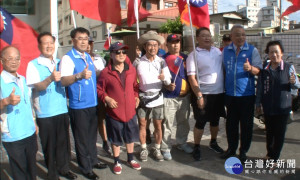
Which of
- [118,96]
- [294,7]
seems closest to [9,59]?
[118,96]

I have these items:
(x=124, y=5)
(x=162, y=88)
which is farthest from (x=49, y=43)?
(x=124, y=5)

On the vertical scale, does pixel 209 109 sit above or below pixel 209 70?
below

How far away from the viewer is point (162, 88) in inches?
166

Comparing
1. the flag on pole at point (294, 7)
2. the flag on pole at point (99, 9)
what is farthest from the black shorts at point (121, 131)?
the flag on pole at point (294, 7)

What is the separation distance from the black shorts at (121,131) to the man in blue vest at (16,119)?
3.54 ft

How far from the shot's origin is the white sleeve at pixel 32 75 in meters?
3.13

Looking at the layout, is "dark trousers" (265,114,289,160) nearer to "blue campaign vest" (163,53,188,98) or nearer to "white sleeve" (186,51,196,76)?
"white sleeve" (186,51,196,76)

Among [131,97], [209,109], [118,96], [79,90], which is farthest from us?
[209,109]

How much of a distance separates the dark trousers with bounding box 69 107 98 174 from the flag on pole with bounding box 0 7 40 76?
87cm

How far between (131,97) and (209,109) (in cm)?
126

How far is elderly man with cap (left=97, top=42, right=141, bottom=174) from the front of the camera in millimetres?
3693

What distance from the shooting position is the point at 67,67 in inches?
133

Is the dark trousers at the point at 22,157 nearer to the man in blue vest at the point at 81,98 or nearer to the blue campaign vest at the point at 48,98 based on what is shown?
the blue campaign vest at the point at 48,98

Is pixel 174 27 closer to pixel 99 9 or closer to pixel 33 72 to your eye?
pixel 99 9
